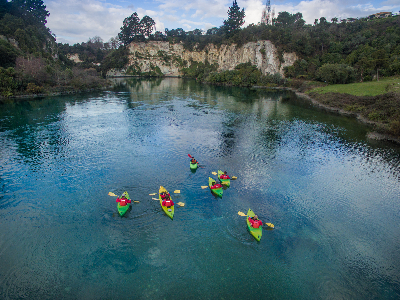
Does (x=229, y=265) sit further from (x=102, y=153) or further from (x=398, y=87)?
(x=398, y=87)

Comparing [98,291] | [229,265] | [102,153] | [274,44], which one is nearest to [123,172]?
[102,153]

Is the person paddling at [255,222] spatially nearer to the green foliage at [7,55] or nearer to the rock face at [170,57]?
the green foliage at [7,55]

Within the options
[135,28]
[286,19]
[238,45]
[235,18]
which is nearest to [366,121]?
[238,45]

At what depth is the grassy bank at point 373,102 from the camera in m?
38.8

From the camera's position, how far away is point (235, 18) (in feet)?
435

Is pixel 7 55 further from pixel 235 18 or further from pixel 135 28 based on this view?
pixel 235 18

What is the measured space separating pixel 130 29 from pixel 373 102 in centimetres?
15213

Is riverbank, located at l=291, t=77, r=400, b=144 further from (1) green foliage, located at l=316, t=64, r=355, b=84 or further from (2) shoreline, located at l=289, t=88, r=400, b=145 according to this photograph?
(1) green foliage, located at l=316, t=64, r=355, b=84

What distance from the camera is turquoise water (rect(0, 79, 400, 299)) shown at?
13938mm

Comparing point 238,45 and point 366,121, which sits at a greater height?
point 238,45

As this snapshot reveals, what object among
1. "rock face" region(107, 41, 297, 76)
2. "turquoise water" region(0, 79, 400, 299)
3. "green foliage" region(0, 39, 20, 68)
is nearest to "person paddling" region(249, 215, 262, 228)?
"turquoise water" region(0, 79, 400, 299)

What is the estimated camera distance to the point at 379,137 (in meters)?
37.3

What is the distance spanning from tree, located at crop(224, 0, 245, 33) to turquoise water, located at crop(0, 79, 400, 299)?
389 feet

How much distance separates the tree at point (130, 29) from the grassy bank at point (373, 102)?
5205 inches
